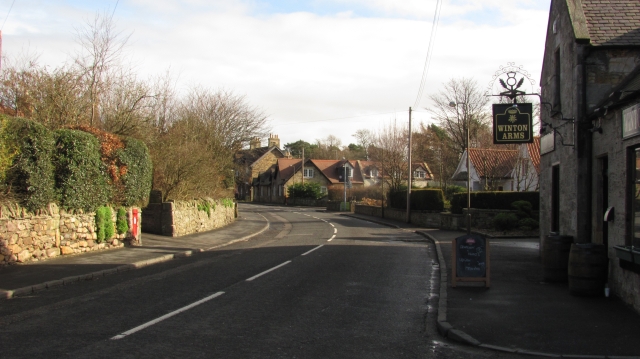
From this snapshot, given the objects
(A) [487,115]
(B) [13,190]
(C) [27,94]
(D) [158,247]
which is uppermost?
(A) [487,115]

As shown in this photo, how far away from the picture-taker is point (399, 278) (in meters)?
12.7

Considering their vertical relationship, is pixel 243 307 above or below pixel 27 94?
below

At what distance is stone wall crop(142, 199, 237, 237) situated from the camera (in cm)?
2317

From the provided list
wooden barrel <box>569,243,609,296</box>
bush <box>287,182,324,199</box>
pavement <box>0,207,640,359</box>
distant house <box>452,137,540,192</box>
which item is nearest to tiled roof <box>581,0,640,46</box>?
wooden barrel <box>569,243,609,296</box>

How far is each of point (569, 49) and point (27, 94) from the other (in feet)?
54.1

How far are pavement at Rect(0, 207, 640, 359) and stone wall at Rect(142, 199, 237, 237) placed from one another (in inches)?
269

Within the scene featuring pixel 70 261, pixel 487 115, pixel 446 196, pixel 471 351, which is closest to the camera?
pixel 471 351

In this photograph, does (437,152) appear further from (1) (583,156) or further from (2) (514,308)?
(2) (514,308)

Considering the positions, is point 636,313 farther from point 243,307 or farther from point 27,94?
point 27,94

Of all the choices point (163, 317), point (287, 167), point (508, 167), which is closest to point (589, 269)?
point (163, 317)

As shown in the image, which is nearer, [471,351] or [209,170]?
[471,351]

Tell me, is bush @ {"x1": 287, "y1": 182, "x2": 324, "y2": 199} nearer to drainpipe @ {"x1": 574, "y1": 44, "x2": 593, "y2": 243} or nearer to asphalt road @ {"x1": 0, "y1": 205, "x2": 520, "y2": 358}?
asphalt road @ {"x1": 0, "y1": 205, "x2": 520, "y2": 358}

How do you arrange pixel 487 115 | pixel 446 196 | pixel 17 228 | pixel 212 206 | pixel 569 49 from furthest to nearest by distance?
pixel 487 115 < pixel 446 196 < pixel 212 206 < pixel 17 228 < pixel 569 49

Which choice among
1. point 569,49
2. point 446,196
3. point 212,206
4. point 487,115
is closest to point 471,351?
point 569,49
